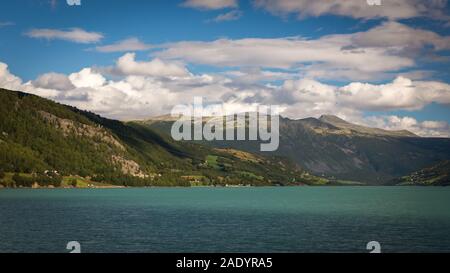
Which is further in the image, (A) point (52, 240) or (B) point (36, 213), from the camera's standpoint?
(B) point (36, 213)

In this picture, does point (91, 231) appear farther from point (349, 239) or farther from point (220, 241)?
point (349, 239)

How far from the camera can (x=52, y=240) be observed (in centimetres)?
9700

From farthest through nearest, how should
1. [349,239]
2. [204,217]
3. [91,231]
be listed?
[204,217] < [91,231] < [349,239]

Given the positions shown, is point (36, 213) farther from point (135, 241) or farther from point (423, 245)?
point (423, 245)

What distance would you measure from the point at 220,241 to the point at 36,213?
257ft

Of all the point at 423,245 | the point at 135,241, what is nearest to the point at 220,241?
the point at 135,241

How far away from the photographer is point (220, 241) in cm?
9681
